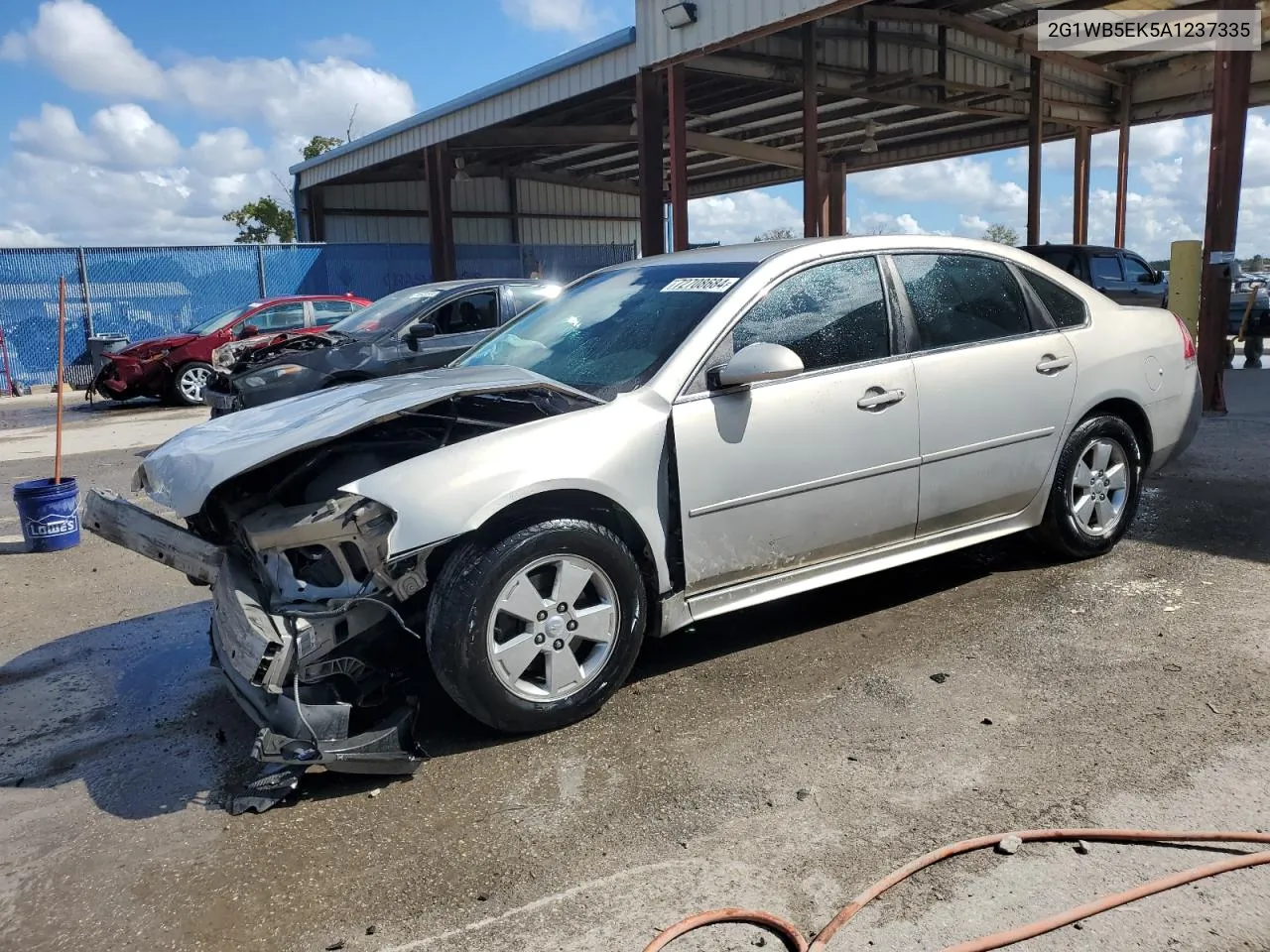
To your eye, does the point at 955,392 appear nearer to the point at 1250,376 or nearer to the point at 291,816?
the point at 291,816

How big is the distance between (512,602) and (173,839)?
3.86 ft

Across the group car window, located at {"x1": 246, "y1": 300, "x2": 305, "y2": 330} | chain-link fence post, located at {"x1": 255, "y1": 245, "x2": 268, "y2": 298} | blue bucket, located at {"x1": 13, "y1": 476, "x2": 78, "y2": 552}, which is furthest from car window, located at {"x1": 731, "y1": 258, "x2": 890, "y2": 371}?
chain-link fence post, located at {"x1": 255, "y1": 245, "x2": 268, "y2": 298}

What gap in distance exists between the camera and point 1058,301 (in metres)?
4.75

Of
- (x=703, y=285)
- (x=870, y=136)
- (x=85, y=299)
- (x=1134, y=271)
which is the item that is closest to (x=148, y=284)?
(x=85, y=299)

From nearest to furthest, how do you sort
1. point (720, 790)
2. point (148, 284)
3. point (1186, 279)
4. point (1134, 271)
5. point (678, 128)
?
point (720, 790), point (1186, 279), point (678, 128), point (1134, 271), point (148, 284)

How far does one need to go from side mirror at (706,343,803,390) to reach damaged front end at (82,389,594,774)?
1.84 ft

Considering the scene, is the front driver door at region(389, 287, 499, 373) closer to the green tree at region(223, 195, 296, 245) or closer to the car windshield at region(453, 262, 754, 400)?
the car windshield at region(453, 262, 754, 400)

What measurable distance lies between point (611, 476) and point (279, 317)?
1289 cm

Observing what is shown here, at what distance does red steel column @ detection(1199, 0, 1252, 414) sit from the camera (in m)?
9.11

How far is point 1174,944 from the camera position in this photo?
2248 mm

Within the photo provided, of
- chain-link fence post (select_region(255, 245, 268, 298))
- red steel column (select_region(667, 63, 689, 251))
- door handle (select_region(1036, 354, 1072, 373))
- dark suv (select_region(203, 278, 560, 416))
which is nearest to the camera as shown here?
door handle (select_region(1036, 354, 1072, 373))

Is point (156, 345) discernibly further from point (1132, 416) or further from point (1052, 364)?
point (1132, 416)

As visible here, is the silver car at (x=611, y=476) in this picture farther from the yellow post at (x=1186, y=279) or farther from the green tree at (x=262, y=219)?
the green tree at (x=262, y=219)

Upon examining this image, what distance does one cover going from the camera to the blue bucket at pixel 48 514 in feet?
20.1
